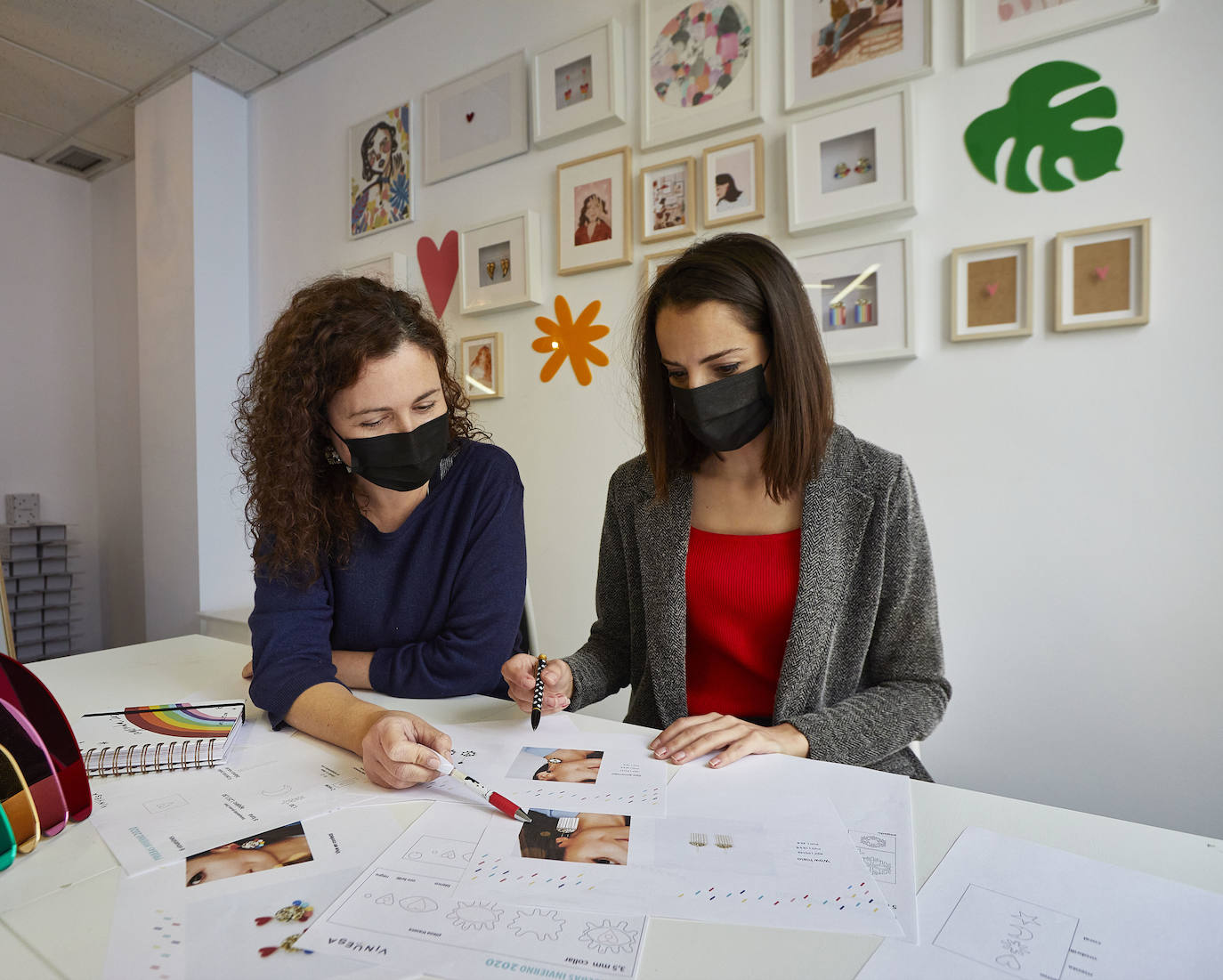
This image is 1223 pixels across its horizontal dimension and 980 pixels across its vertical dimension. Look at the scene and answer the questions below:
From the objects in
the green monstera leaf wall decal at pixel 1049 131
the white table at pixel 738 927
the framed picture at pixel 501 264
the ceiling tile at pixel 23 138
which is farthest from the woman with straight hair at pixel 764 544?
the ceiling tile at pixel 23 138

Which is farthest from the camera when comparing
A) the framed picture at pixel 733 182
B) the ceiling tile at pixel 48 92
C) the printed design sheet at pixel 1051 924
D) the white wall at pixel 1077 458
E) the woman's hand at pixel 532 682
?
the ceiling tile at pixel 48 92

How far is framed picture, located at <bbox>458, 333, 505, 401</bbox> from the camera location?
7.51ft

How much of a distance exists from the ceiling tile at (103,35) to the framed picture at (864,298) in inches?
93.1

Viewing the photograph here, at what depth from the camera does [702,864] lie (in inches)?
22.1

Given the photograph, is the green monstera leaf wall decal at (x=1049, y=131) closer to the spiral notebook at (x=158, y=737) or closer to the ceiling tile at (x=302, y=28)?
the spiral notebook at (x=158, y=737)

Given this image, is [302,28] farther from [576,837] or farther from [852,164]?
[576,837]

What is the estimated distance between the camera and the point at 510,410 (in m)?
2.29

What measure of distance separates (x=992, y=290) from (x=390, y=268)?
188 centimetres

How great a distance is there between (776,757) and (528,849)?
1.01 ft

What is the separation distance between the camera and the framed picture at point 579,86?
199cm

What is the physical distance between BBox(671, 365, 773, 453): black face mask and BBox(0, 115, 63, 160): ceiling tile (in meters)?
3.61

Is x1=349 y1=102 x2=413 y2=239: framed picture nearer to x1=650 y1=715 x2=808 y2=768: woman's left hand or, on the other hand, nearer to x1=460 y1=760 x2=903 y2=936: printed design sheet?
x1=650 y1=715 x2=808 y2=768: woman's left hand

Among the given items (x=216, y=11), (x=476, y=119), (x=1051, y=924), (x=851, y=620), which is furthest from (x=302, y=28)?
(x=1051, y=924)

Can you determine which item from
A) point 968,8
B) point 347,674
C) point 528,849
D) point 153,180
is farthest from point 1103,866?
point 153,180
